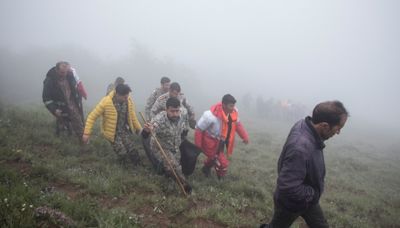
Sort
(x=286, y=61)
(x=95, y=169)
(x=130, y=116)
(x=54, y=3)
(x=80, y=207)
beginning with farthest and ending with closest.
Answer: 1. (x=286, y=61)
2. (x=54, y=3)
3. (x=130, y=116)
4. (x=95, y=169)
5. (x=80, y=207)

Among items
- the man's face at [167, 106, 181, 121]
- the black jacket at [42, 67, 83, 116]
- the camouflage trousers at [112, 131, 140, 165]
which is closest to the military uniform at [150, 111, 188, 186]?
the man's face at [167, 106, 181, 121]

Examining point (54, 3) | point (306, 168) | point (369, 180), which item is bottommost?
point (369, 180)

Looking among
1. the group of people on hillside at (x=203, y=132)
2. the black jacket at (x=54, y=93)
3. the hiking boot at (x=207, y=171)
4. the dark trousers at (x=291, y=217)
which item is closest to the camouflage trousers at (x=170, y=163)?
the group of people on hillside at (x=203, y=132)

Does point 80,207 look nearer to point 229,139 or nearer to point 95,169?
point 95,169

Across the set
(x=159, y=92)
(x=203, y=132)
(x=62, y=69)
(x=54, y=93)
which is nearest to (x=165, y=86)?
(x=159, y=92)

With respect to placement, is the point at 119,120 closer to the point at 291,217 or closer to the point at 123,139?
the point at 123,139

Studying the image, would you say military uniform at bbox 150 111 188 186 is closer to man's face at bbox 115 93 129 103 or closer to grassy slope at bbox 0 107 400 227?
grassy slope at bbox 0 107 400 227

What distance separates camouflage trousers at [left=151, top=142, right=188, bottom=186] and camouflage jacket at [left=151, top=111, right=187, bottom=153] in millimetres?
82

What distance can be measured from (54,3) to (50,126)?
13071 cm

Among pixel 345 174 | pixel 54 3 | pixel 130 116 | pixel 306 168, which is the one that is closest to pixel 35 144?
pixel 130 116

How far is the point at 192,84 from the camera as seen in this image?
48.6 metres

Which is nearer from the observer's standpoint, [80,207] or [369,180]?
[80,207]

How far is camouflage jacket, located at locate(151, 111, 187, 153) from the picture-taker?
684 cm

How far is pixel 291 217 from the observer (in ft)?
13.0
